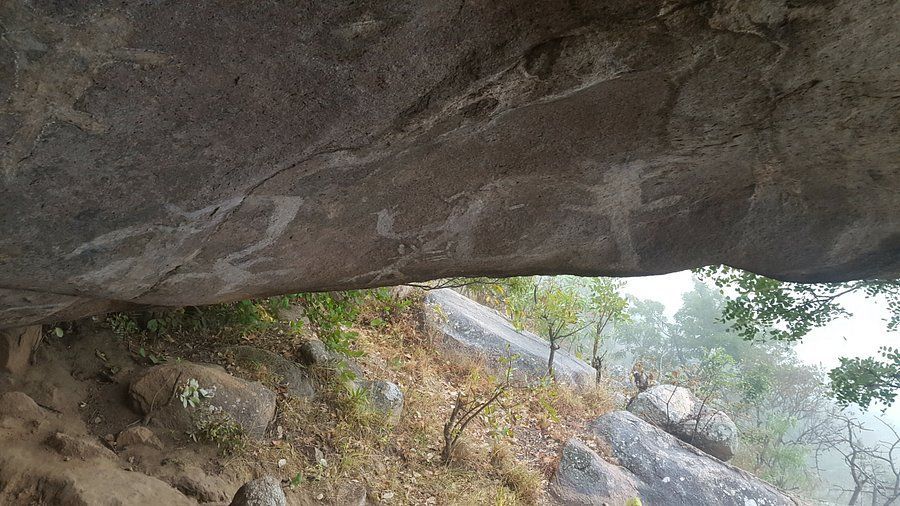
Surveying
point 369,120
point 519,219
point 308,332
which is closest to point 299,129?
point 369,120

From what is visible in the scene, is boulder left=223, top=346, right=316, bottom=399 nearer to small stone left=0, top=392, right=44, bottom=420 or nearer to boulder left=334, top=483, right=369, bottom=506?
boulder left=334, top=483, right=369, bottom=506

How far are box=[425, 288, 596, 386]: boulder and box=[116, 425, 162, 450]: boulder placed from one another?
217 inches

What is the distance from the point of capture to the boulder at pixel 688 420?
9852mm

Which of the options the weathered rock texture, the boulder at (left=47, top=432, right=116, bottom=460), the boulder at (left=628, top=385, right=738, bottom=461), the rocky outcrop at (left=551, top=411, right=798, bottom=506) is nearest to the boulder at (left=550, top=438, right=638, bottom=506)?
the rocky outcrop at (left=551, top=411, right=798, bottom=506)

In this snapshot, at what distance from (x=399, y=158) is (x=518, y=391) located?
657 centimetres

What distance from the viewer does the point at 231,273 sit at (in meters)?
2.95

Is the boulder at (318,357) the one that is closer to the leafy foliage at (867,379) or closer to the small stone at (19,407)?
the small stone at (19,407)

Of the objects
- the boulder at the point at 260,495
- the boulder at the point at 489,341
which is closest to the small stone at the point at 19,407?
the boulder at the point at 260,495

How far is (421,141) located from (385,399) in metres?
4.24

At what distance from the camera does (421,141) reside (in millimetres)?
2521

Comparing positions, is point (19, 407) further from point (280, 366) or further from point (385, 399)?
point (385, 399)

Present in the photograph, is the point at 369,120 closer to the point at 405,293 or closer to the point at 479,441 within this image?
the point at 479,441

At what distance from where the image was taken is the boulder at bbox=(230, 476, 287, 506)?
3.12 metres

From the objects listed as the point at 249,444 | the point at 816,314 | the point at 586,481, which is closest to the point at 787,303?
the point at 816,314
